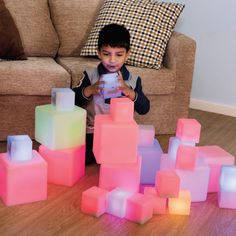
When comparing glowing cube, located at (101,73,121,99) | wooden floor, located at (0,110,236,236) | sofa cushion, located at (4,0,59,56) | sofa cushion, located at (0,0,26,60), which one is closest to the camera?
wooden floor, located at (0,110,236,236)

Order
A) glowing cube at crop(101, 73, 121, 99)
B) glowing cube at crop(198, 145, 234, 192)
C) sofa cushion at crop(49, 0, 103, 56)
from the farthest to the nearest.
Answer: sofa cushion at crop(49, 0, 103, 56) → glowing cube at crop(101, 73, 121, 99) → glowing cube at crop(198, 145, 234, 192)

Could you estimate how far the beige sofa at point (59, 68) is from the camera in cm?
240

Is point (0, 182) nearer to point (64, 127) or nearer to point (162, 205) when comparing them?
point (64, 127)

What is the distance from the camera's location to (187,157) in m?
1.93

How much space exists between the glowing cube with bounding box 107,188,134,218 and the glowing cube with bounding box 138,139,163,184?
0.28m

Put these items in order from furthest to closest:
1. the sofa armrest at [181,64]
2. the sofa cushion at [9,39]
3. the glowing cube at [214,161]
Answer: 1. the sofa armrest at [181,64]
2. the sofa cushion at [9,39]
3. the glowing cube at [214,161]

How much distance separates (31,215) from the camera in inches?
70.6

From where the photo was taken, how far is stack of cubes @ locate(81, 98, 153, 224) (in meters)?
1.79

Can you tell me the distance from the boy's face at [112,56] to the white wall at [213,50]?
130 cm

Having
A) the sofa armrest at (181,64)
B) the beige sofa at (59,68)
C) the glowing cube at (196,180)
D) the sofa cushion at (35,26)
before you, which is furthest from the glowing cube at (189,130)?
the sofa cushion at (35,26)

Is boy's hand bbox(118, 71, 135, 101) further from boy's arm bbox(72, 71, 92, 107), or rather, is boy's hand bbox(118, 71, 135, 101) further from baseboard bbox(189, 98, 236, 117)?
baseboard bbox(189, 98, 236, 117)

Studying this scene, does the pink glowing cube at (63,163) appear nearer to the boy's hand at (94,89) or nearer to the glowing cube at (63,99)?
the glowing cube at (63,99)

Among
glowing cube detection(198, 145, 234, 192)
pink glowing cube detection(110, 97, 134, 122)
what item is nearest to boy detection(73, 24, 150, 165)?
pink glowing cube detection(110, 97, 134, 122)

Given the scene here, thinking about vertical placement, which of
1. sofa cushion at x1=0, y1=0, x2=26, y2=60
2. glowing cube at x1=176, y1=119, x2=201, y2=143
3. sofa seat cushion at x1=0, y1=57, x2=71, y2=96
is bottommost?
glowing cube at x1=176, y1=119, x2=201, y2=143
